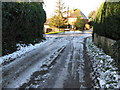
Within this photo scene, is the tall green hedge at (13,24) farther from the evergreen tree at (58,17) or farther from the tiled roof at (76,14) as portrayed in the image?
the tiled roof at (76,14)

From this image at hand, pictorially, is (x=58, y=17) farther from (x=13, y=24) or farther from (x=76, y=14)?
(x=13, y=24)

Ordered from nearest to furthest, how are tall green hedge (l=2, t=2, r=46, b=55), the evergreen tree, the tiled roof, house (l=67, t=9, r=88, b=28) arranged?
tall green hedge (l=2, t=2, r=46, b=55)
the evergreen tree
house (l=67, t=9, r=88, b=28)
the tiled roof

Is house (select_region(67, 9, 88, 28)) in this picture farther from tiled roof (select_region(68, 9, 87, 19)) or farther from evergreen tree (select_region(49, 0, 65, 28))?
evergreen tree (select_region(49, 0, 65, 28))

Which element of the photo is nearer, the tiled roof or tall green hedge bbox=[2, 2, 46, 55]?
tall green hedge bbox=[2, 2, 46, 55]

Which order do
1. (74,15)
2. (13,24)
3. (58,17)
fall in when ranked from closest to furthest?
(13,24), (58,17), (74,15)

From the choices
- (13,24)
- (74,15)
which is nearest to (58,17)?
(74,15)

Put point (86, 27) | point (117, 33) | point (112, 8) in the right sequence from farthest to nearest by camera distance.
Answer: point (86, 27)
point (112, 8)
point (117, 33)

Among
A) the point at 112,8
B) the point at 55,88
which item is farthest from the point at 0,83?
the point at 112,8

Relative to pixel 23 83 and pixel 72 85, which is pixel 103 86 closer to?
pixel 72 85

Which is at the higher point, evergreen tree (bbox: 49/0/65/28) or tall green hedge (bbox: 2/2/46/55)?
evergreen tree (bbox: 49/0/65/28)

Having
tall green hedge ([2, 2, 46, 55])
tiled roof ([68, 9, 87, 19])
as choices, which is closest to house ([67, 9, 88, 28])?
tiled roof ([68, 9, 87, 19])

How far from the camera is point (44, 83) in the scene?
16.1 feet

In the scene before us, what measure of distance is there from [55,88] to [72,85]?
2.00 ft

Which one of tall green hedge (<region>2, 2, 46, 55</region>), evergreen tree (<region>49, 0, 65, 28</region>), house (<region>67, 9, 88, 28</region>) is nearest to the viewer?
tall green hedge (<region>2, 2, 46, 55</region>)
